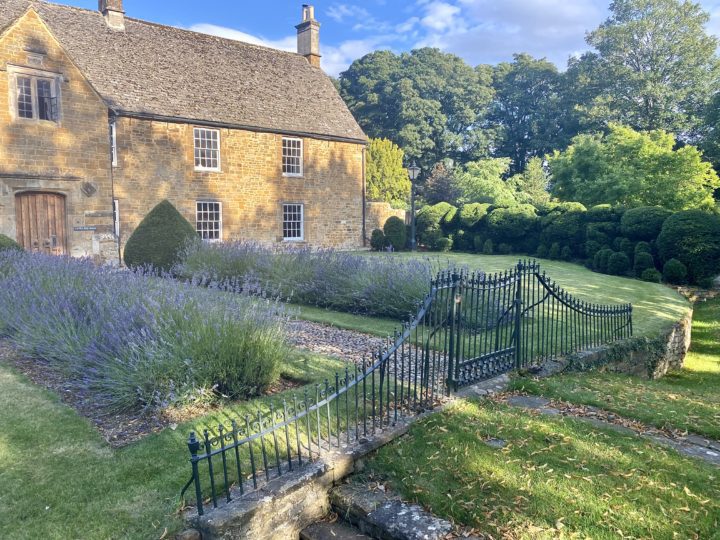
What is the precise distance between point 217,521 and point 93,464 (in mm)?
1476

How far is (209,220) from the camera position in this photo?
22219 millimetres

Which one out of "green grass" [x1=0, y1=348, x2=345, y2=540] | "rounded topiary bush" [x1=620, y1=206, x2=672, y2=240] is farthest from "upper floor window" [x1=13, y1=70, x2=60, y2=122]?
"rounded topiary bush" [x1=620, y1=206, x2=672, y2=240]

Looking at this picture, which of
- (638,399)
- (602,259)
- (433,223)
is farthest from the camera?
(433,223)

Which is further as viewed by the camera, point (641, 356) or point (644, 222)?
point (644, 222)

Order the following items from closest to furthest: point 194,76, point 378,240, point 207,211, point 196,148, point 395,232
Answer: point 196,148 → point 207,211 → point 194,76 → point 395,232 → point 378,240

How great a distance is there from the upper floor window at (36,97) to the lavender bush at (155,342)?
11.5 metres

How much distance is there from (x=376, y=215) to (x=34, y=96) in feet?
53.6

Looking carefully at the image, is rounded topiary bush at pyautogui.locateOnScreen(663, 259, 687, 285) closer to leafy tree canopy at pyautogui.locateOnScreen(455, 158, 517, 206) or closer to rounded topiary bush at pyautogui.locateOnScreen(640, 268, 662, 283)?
rounded topiary bush at pyautogui.locateOnScreen(640, 268, 662, 283)

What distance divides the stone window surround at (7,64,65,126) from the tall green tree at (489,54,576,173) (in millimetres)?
42189

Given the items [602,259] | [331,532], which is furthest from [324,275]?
[602,259]

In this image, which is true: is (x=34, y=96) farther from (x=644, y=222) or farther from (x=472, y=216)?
(x=644, y=222)

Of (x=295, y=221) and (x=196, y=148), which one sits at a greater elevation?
(x=196, y=148)

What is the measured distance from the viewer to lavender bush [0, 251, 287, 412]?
Result: 17.3 feet

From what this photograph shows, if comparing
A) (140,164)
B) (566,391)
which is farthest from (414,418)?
(140,164)
